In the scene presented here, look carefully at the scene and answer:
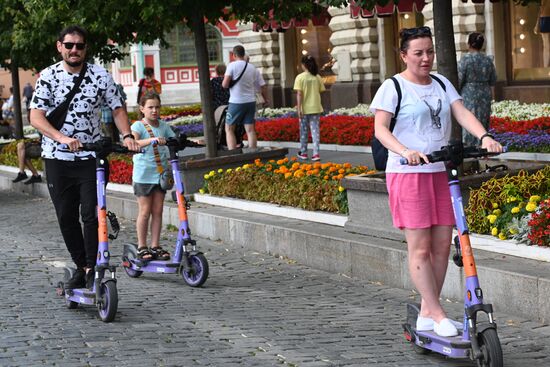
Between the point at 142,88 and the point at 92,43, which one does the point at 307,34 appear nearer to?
the point at 142,88

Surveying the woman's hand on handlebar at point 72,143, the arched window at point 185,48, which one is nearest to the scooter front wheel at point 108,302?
the woman's hand on handlebar at point 72,143

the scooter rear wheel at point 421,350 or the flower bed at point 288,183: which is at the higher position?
the flower bed at point 288,183

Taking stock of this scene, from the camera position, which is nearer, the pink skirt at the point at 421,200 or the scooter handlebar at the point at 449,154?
the scooter handlebar at the point at 449,154

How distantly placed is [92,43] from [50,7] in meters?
3.89

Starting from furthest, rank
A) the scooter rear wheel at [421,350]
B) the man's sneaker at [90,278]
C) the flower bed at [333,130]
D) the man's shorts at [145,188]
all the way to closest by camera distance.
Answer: the flower bed at [333,130] < the man's shorts at [145,188] < the man's sneaker at [90,278] < the scooter rear wheel at [421,350]

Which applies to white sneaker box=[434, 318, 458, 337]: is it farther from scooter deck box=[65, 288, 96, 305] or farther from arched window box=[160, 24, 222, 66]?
arched window box=[160, 24, 222, 66]

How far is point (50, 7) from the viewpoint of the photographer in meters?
18.2

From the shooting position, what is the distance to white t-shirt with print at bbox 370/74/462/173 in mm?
7309

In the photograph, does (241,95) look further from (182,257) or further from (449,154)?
(449,154)

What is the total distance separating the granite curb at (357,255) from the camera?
27.8 ft

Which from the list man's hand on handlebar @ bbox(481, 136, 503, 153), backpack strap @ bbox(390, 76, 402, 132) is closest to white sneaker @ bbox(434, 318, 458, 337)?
man's hand on handlebar @ bbox(481, 136, 503, 153)

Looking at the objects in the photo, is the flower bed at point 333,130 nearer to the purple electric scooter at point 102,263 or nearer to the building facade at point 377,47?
the building facade at point 377,47

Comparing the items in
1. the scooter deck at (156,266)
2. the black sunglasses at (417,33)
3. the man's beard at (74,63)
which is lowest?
the scooter deck at (156,266)

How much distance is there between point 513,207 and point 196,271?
2488 millimetres
